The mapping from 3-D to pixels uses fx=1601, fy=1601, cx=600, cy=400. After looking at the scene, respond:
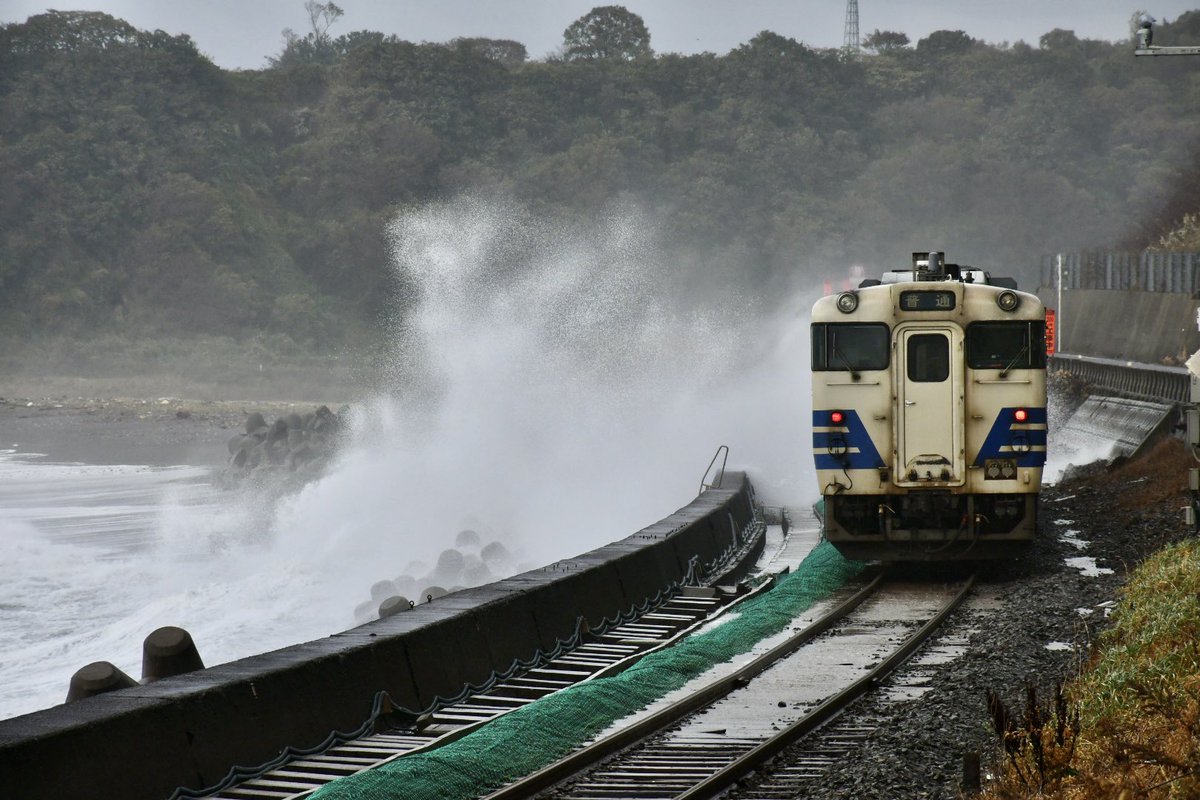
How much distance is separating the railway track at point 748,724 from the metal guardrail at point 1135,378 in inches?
683

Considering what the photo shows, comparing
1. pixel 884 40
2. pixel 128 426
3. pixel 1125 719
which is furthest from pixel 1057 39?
pixel 1125 719

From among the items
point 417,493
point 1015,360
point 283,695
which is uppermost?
point 1015,360

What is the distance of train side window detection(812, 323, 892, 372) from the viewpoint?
1752 cm

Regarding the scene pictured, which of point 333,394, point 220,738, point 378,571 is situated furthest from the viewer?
point 333,394

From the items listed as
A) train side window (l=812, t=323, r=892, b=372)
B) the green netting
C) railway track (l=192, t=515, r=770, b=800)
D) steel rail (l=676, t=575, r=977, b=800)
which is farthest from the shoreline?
steel rail (l=676, t=575, r=977, b=800)

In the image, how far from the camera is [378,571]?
119ft

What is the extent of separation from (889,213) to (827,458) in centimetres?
→ 9325

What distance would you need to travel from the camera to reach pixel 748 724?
37.1 feet

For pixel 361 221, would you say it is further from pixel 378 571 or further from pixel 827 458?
pixel 827 458

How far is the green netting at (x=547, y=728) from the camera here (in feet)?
29.9

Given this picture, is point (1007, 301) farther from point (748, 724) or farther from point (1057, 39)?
point (1057, 39)

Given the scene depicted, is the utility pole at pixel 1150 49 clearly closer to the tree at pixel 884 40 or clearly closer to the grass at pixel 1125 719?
the grass at pixel 1125 719

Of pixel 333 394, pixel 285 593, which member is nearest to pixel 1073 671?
pixel 285 593

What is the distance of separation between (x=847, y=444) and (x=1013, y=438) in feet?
5.82
